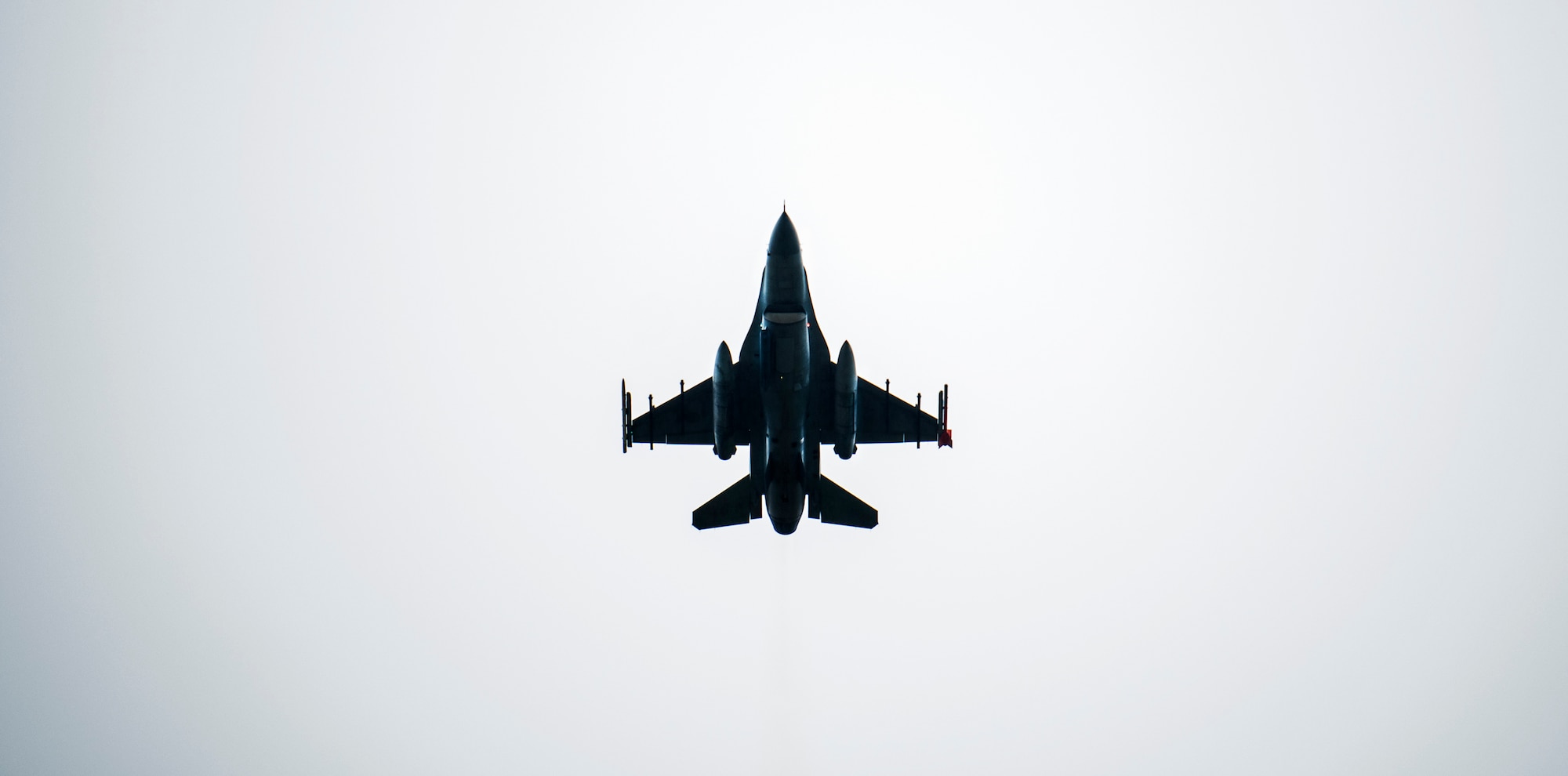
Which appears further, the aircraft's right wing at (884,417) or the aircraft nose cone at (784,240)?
the aircraft's right wing at (884,417)

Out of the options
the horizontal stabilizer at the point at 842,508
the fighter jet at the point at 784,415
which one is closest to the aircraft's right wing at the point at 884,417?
the fighter jet at the point at 784,415

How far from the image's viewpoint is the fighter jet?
30.7 meters

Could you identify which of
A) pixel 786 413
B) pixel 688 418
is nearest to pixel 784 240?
pixel 786 413

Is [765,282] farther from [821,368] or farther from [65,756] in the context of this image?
[65,756]

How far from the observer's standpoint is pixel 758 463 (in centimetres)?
3459

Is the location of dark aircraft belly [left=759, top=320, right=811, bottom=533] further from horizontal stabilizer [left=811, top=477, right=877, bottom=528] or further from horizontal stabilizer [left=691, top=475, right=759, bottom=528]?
horizontal stabilizer [left=691, top=475, right=759, bottom=528]

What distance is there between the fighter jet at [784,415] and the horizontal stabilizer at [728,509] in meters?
0.04

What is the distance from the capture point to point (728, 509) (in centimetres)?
3747

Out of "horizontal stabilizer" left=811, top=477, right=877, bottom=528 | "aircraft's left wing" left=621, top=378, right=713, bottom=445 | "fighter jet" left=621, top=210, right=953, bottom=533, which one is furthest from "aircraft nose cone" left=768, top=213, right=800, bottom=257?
"horizontal stabilizer" left=811, top=477, right=877, bottom=528

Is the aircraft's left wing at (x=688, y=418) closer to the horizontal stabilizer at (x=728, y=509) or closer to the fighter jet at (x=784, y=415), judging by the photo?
the fighter jet at (x=784, y=415)

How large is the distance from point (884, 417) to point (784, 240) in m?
9.99

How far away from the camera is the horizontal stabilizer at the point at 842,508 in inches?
1460

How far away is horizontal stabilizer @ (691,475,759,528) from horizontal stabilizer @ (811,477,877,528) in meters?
2.60

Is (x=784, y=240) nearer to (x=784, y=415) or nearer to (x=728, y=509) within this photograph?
(x=784, y=415)
